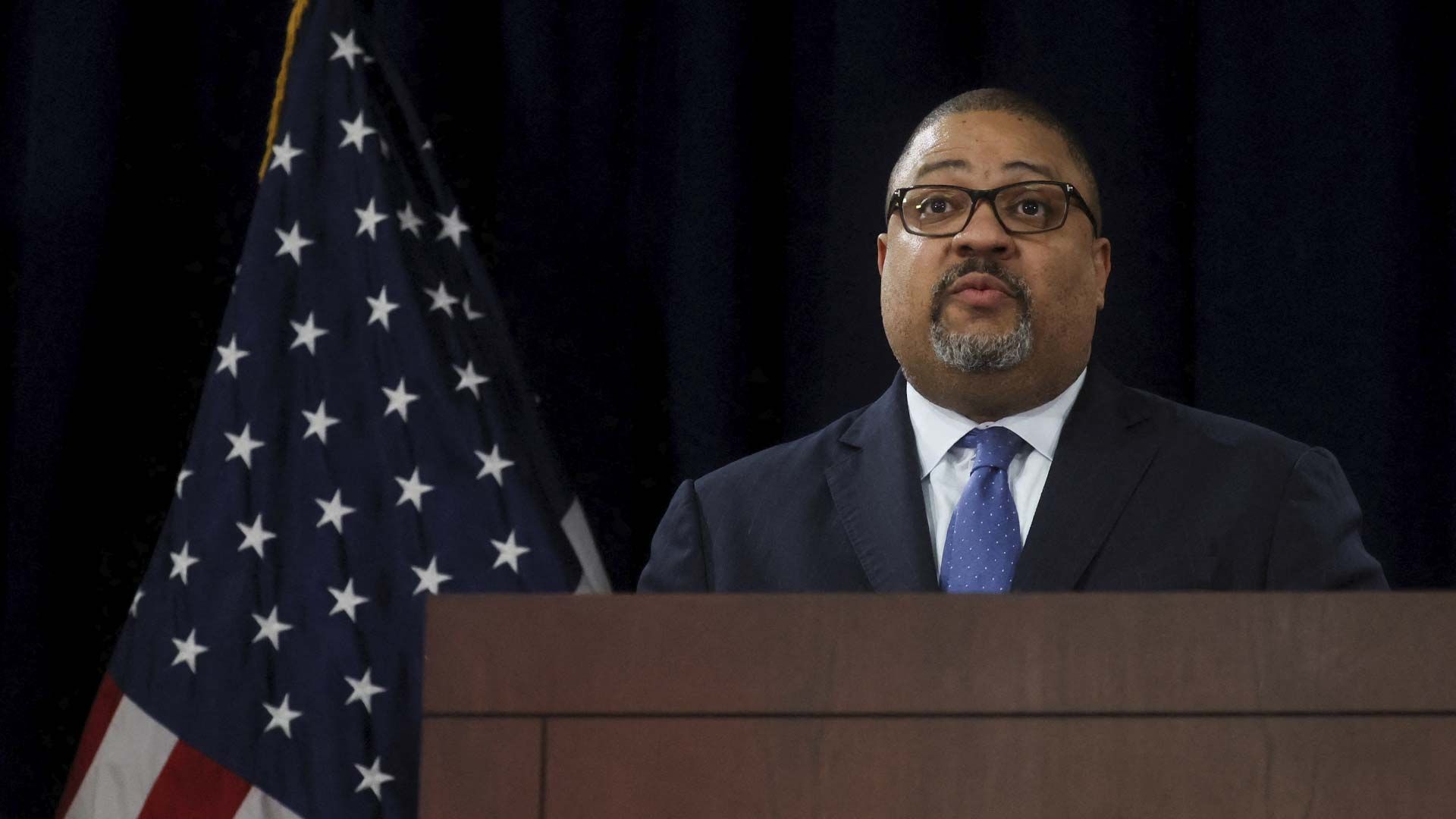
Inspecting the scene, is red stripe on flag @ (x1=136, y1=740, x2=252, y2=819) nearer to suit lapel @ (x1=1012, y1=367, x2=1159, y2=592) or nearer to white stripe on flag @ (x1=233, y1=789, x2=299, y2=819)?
white stripe on flag @ (x1=233, y1=789, x2=299, y2=819)

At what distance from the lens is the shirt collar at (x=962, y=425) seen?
1.57 meters

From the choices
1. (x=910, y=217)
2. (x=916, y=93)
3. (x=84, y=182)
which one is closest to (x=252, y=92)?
(x=84, y=182)

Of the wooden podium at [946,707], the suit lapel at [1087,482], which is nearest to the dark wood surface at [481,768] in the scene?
the wooden podium at [946,707]

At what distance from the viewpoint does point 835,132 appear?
7.60 feet

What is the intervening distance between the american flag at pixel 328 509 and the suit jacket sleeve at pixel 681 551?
37 cm

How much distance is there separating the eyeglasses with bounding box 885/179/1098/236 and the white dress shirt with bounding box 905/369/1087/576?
0.17 m

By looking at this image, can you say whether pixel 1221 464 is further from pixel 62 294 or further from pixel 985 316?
pixel 62 294

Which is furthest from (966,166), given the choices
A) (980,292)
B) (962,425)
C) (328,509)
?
(328,509)

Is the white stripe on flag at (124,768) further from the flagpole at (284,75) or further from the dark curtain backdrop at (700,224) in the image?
the flagpole at (284,75)

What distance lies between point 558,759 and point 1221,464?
890 millimetres

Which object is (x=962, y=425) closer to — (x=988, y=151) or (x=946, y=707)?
(x=988, y=151)

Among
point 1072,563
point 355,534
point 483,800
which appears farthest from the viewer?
point 355,534

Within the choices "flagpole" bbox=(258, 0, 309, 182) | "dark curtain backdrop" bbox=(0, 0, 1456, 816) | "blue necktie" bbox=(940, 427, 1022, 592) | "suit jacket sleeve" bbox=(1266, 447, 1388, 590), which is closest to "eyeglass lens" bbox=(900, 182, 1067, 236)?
"blue necktie" bbox=(940, 427, 1022, 592)

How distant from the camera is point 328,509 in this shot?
1983 mm
